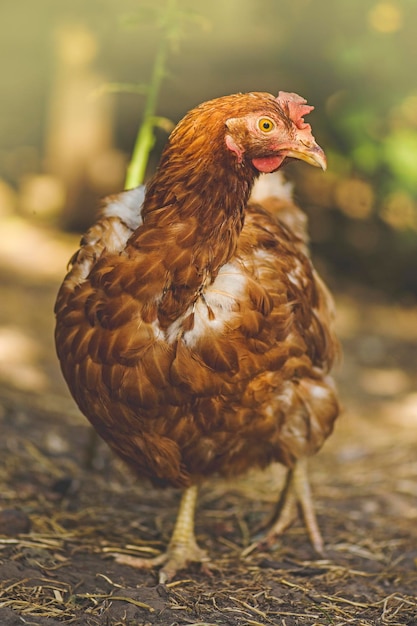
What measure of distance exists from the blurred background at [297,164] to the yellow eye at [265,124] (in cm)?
218

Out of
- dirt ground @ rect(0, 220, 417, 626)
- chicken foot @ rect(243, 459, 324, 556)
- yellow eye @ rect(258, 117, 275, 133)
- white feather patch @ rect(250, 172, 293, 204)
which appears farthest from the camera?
white feather patch @ rect(250, 172, 293, 204)

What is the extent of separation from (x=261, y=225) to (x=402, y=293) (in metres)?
3.88

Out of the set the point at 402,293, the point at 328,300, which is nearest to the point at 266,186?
the point at 328,300

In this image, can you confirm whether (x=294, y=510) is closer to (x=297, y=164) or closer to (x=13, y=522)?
(x=13, y=522)

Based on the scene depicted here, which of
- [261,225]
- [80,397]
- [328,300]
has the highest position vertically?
[261,225]

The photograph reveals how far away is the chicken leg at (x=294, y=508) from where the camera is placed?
3.43 metres

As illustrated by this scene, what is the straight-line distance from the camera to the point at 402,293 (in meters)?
6.74

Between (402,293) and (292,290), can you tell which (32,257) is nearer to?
(402,293)

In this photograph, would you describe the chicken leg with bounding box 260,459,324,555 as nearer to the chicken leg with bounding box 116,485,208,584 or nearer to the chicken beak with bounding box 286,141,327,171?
the chicken leg with bounding box 116,485,208,584

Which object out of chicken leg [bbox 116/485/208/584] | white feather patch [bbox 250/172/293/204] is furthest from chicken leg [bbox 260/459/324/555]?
white feather patch [bbox 250/172/293/204]

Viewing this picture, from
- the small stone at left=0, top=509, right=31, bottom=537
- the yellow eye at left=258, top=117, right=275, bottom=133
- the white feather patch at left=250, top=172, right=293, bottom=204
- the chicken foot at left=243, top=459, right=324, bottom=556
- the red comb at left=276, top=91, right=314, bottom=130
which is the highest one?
the red comb at left=276, top=91, right=314, bottom=130

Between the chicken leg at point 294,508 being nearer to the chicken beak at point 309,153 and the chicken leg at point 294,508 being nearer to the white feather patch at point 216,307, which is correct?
the white feather patch at point 216,307

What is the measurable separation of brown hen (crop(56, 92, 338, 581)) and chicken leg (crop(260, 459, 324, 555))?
43 cm

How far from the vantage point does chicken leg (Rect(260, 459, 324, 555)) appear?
11.3 ft
